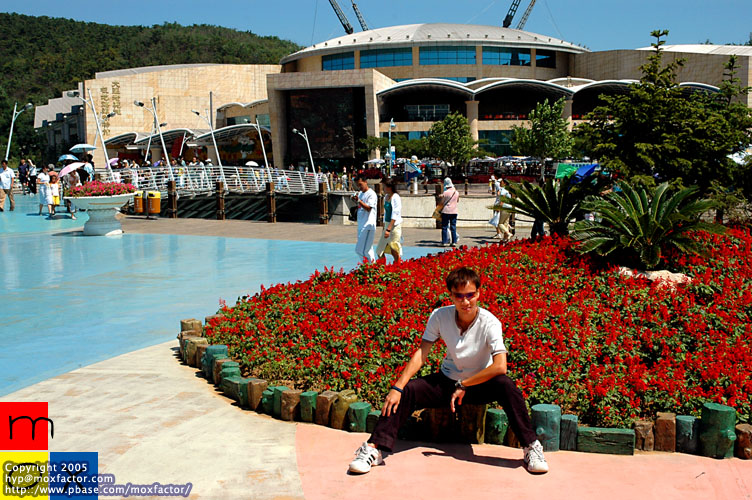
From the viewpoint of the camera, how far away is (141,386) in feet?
19.8

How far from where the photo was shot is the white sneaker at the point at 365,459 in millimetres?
4316

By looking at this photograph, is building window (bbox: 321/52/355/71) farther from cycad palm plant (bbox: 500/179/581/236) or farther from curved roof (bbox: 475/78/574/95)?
cycad palm plant (bbox: 500/179/581/236)

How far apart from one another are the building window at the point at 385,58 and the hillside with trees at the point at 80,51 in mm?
49804

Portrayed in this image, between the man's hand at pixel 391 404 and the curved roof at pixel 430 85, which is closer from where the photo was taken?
the man's hand at pixel 391 404

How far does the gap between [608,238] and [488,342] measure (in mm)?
4483

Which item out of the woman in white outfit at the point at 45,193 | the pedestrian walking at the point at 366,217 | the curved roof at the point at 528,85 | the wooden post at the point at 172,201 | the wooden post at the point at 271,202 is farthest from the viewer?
the curved roof at the point at 528,85

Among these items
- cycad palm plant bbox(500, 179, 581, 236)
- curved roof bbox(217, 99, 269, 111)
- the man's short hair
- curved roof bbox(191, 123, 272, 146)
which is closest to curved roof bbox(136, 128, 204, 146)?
curved roof bbox(191, 123, 272, 146)

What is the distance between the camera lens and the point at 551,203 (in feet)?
35.0

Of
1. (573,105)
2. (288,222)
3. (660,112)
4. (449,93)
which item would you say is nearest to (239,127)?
(449,93)

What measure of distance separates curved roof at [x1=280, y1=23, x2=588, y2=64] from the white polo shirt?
70977 mm

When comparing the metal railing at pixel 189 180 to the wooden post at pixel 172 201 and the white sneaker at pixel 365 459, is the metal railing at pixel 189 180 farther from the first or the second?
the white sneaker at pixel 365 459

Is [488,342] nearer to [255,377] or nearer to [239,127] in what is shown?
[255,377]

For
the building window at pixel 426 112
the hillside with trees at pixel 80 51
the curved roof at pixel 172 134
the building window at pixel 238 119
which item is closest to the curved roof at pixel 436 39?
the building window at pixel 238 119

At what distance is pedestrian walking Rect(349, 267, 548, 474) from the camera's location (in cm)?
450
